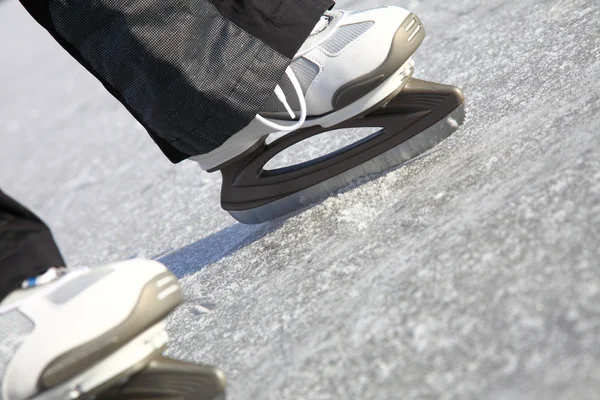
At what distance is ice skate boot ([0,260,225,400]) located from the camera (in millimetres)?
688

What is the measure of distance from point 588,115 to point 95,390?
631 millimetres

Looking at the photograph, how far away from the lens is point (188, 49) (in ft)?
3.02

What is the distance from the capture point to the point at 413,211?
896mm

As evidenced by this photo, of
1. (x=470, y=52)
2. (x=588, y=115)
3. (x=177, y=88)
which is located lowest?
(x=470, y=52)

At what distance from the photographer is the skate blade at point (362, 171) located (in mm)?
1046

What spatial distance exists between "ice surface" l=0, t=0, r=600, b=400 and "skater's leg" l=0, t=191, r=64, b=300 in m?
0.20

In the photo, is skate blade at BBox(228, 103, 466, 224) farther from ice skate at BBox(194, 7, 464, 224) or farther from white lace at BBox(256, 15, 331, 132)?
white lace at BBox(256, 15, 331, 132)

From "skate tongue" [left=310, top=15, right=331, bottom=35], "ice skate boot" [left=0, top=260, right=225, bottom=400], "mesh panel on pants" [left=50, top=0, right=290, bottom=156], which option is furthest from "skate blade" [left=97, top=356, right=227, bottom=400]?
"skate tongue" [left=310, top=15, right=331, bottom=35]

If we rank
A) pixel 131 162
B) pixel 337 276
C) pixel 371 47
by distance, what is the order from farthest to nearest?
pixel 131 162 < pixel 371 47 < pixel 337 276

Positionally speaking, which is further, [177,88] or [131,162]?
[131,162]

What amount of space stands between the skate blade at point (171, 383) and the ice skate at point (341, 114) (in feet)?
1.26

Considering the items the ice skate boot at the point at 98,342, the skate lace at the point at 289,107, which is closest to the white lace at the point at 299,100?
the skate lace at the point at 289,107

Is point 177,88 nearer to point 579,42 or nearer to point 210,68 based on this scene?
point 210,68

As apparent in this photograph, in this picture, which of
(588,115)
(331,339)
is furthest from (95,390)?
(588,115)
